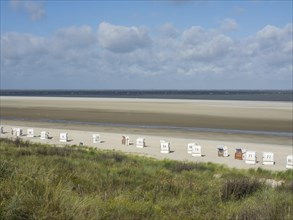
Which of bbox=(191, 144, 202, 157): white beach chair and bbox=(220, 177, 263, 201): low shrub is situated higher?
bbox=(220, 177, 263, 201): low shrub

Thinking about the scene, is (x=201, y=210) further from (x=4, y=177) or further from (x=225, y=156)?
(x=225, y=156)

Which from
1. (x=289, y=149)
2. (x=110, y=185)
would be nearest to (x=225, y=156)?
(x=289, y=149)

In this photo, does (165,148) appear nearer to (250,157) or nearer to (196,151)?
(196,151)

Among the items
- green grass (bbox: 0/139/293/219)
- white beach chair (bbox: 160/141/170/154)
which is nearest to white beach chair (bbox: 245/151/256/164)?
white beach chair (bbox: 160/141/170/154)

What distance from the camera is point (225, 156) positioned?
21.0m

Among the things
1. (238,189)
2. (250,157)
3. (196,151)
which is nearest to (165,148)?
(196,151)

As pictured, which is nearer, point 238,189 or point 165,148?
point 238,189

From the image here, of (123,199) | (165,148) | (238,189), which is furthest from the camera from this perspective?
(165,148)

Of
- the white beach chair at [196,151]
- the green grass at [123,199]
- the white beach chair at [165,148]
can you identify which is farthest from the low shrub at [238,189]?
the white beach chair at [165,148]

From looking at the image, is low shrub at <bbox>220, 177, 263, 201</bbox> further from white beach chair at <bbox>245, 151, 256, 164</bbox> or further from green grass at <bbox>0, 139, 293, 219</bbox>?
white beach chair at <bbox>245, 151, 256, 164</bbox>

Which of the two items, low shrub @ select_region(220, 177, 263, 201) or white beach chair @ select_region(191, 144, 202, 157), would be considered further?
white beach chair @ select_region(191, 144, 202, 157)

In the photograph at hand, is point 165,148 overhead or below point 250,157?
overhead

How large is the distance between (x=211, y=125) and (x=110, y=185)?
32089 mm

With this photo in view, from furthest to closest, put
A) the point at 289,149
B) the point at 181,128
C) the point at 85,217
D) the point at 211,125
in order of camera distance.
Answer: the point at 211,125
the point at 181,128
the point at 289,149
the point at 85,217
